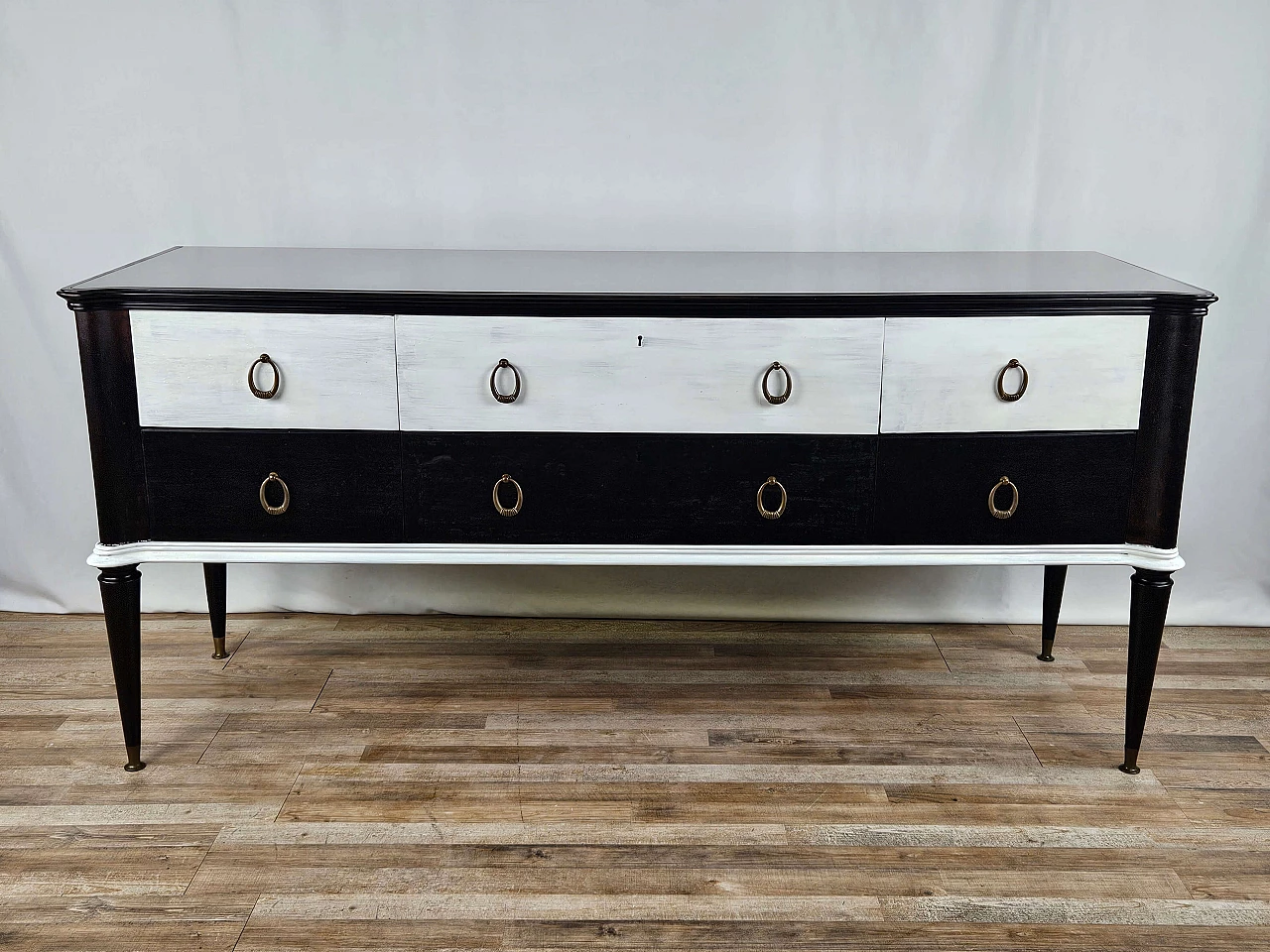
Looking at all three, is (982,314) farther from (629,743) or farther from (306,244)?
(306,244)

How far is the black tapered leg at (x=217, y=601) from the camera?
235 cm

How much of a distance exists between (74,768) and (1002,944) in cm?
159

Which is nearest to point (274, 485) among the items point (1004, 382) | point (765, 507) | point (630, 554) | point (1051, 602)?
point (630, 554)

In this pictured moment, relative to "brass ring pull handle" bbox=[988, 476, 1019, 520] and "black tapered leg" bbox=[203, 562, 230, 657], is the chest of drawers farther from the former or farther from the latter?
"black tapered leg" bbox=[203, 562, 230, 657]

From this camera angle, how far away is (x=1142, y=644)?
1.90 metres

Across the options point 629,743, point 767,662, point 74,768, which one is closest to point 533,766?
point 629,743

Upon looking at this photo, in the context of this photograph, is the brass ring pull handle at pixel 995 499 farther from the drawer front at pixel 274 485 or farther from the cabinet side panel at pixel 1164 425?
the drawer front at pixel 274 485

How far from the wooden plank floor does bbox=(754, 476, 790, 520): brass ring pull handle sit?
0.48m

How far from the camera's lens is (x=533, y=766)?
1952 millimetres

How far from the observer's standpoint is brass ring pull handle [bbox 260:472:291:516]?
71.8 inches

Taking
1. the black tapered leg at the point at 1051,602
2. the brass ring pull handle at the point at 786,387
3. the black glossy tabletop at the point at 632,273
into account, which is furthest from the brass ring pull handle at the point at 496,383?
the black tapered leg at the point at 1051,602

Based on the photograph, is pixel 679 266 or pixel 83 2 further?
pixel 83 2

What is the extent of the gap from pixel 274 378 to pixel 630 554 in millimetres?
660

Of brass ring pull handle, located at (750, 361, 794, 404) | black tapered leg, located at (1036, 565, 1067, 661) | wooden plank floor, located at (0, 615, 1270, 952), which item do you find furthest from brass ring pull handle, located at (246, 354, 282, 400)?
black tapered leg, located at (1036, 565, 1067, 661)
